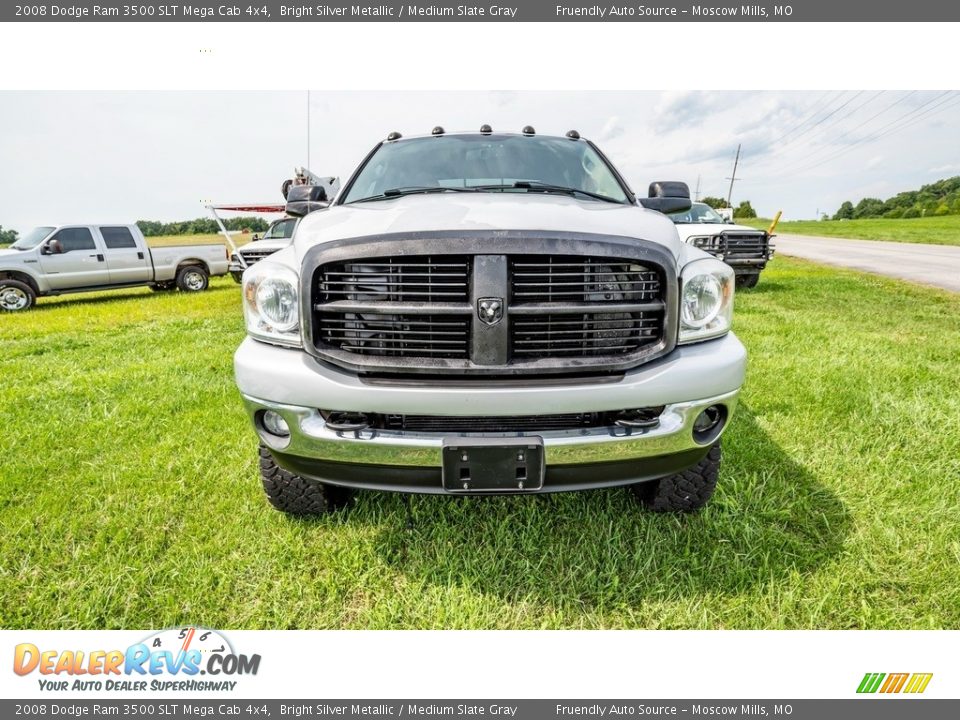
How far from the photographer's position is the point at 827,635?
6.00 feet

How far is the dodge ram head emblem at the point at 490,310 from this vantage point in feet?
5.79

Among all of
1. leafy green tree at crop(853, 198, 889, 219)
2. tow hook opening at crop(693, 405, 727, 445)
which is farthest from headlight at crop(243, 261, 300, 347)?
leafy green tree at crop(853, 198, 889, 219)

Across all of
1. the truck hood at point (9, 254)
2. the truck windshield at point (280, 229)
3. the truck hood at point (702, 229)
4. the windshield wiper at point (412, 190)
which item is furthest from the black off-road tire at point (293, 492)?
the truck windshield at point (280, 229)

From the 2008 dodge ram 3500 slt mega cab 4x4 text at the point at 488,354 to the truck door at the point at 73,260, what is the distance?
11.4 m

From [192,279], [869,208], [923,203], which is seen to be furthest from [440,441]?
[869,208]

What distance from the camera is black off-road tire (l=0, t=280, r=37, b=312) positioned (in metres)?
9.70

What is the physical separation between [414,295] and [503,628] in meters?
1.29

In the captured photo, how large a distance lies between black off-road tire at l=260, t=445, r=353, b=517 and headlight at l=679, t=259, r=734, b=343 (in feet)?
5.65

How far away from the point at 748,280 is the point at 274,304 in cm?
1009

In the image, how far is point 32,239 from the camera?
1058 cm

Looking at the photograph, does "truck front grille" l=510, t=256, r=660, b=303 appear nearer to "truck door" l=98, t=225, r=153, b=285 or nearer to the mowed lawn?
the mowed lawn

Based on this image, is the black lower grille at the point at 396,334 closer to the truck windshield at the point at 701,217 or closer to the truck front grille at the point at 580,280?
the truck front grille at the point at 580,280

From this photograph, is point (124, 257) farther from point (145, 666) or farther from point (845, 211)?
point (845, 211)

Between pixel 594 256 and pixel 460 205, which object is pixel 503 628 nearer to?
pixel 594 256
